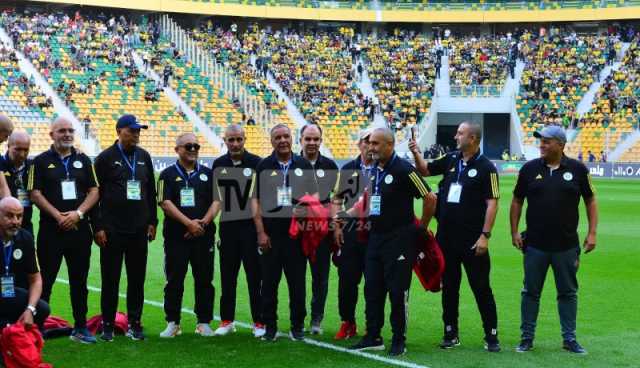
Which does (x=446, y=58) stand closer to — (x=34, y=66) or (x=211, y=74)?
(x=211, y=74)

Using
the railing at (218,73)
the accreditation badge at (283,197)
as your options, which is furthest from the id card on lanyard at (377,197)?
the railing at (218,73)

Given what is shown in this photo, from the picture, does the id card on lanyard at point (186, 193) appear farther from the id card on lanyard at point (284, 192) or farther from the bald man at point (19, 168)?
the bald man at point (19, 168)

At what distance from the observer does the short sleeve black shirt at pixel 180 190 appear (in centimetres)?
931

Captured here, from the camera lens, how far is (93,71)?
45625mm

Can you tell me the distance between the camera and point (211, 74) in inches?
1935

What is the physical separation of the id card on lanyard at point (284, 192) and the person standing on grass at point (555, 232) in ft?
7.43

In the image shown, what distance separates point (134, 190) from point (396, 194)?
2.63 metres

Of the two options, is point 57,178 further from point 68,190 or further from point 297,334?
point 297,334

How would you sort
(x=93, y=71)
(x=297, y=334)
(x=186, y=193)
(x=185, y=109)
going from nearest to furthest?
1. (x=297, y=334)
2. (x=186, y=193)
3. (x=185, y=109)
4. (x=93, y=71)

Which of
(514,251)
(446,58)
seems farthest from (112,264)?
(446,58)

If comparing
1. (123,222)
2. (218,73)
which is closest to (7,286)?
(123,222)

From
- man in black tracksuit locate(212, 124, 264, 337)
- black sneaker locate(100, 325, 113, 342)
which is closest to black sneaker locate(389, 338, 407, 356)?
man in black tracksuit locate(212, 124, 264, 337)

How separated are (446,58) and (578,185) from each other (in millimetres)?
49522

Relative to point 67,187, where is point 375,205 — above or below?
below
